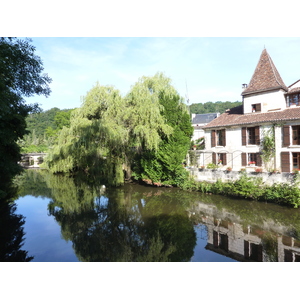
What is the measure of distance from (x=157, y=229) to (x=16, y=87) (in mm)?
9969

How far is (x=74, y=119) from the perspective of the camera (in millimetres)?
19516

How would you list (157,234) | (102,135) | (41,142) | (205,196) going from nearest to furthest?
(157,234)
(205,196)
(102,135)
(41,142)

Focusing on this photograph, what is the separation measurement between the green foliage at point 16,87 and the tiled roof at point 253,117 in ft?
46.5

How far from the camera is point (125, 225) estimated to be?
34.6ft

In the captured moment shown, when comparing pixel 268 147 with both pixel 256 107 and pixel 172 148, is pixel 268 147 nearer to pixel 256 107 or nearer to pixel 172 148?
pixel 256 107

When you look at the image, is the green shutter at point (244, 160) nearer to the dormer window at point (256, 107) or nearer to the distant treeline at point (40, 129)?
the dormer window at point (256, 107)

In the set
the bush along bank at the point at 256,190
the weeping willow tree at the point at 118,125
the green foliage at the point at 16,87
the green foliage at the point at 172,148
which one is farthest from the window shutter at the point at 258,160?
the green foliage at the point at 16,87

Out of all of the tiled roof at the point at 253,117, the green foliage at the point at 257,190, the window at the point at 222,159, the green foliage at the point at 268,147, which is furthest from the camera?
the window at the point at 222,159

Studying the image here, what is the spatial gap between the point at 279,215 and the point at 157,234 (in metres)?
6.56

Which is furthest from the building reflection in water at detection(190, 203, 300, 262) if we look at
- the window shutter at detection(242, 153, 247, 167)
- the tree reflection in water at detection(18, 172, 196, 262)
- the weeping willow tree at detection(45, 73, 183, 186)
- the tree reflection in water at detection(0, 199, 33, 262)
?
the weeping willow tree at detection(45, 73, 183, 186)

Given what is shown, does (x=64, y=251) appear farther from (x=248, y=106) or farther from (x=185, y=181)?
(x=248, y=106)

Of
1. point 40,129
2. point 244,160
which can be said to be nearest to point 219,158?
point 244,160

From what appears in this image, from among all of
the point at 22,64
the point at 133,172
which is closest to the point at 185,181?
the point at 133,172

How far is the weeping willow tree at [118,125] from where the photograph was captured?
55.5 ft
